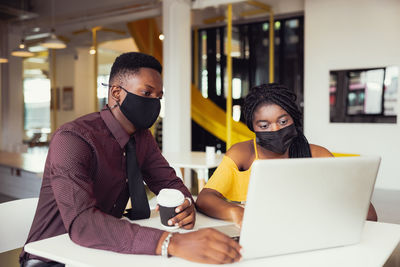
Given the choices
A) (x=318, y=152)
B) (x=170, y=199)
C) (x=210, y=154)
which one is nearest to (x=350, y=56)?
(x=210, y=154)

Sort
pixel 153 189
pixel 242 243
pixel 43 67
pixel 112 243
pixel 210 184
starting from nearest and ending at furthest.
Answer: pixel 242 243
pixel 112 243
pixel 210 184
pixel 153 189
pixel 43 67

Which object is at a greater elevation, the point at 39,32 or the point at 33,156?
the point at 39,32

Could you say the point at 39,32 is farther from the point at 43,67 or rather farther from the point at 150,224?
the point at 150,224

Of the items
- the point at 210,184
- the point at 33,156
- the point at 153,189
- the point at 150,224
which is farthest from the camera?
the point at 33,156

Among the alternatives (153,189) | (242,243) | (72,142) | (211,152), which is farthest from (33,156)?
(242,243)

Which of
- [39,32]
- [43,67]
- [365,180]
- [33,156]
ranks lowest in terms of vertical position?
[33,156]

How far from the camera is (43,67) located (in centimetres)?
981

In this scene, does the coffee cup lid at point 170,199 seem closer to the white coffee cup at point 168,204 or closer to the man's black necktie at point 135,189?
the white coffee cup at point 168,204

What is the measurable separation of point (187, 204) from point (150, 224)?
17cm

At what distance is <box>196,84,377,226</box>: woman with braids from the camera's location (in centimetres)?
198

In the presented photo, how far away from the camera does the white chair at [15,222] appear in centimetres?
179

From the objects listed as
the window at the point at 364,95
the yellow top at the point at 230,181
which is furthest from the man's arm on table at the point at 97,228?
the window at the point at 364,95

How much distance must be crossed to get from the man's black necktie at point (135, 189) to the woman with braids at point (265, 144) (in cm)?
35

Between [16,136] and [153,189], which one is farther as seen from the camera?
[16,136]
